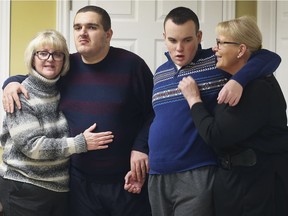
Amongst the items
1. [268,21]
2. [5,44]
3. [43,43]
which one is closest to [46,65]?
[43,43]

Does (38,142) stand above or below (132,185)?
above

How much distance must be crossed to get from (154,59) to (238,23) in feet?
4.16

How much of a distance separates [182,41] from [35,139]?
0.75 metres

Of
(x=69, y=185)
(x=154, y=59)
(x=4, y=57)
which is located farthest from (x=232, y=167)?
(x=4, y=57)

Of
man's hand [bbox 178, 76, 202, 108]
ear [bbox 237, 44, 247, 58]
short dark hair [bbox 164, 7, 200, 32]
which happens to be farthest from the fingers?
ear [bbox 237, 44, 247, 58]

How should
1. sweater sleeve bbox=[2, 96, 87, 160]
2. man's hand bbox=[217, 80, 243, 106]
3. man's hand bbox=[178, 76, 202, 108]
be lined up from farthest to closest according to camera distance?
sweater sleeve bbox=[2, 96, 87, 160] < man's hand bbox=[178, 76, 202, 108] < man's hand bbox=[217, 80, 243, 106]

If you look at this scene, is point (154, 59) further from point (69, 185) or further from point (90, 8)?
point (69, 185)

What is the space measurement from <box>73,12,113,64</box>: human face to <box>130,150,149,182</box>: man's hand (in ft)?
1.67

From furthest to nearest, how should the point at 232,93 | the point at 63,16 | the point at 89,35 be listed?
the point at 63,16 → the point at 89,35 → the point at 232,93

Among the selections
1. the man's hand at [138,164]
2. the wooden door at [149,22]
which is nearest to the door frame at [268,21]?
the wooden door at [149,22]

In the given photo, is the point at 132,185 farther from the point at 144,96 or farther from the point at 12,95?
the point at 12,95

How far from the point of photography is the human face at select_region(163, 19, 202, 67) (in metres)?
1.63

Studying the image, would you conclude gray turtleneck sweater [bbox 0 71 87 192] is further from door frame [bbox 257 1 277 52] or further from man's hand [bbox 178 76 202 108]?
door frame [bbox 257 1 277 52]

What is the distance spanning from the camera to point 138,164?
186 cm
